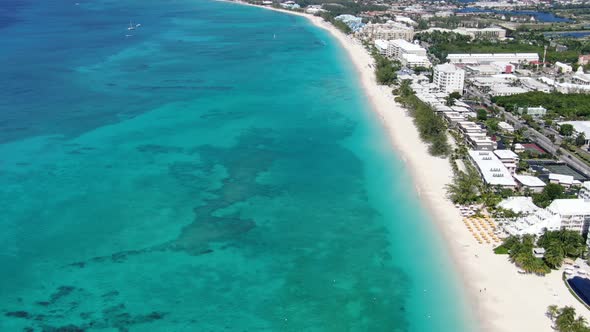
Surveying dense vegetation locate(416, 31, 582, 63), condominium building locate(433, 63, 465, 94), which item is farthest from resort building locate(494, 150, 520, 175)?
dense vegetation locate(416, 31, 582, 63)

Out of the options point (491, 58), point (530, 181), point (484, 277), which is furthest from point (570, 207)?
point (491, 58)

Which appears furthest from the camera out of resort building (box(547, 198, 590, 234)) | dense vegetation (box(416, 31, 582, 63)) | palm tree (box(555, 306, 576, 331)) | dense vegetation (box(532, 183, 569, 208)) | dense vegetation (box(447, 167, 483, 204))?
dense vegetation (box(416, 31, 582, 63))

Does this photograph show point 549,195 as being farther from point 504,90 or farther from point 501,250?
point 504,90

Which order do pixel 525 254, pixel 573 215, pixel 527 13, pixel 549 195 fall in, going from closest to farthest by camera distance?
pixel 525 254 < pixel 573 215 < pixel 549 195 < pixel 527 13

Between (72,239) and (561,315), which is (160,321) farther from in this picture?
(561,315)

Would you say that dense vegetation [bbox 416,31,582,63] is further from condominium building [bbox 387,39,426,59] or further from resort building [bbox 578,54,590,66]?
condominium building [bbox 387,39,426,59]

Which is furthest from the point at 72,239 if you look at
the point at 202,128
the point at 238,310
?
the point at 202,128

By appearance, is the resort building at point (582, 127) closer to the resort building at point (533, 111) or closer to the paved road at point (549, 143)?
the paved road at point (549, 143)

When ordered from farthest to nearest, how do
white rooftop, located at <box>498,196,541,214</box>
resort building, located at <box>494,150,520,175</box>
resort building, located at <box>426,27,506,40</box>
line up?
resort building, located at <box>426,27,506,40</box>, resort building, located at <box>494,150,520,175</box>, white rooftop, located at <box>498,196,541,214</box>

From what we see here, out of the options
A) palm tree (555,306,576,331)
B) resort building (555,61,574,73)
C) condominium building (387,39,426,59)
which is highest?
condominium building (387,39,426,59)
